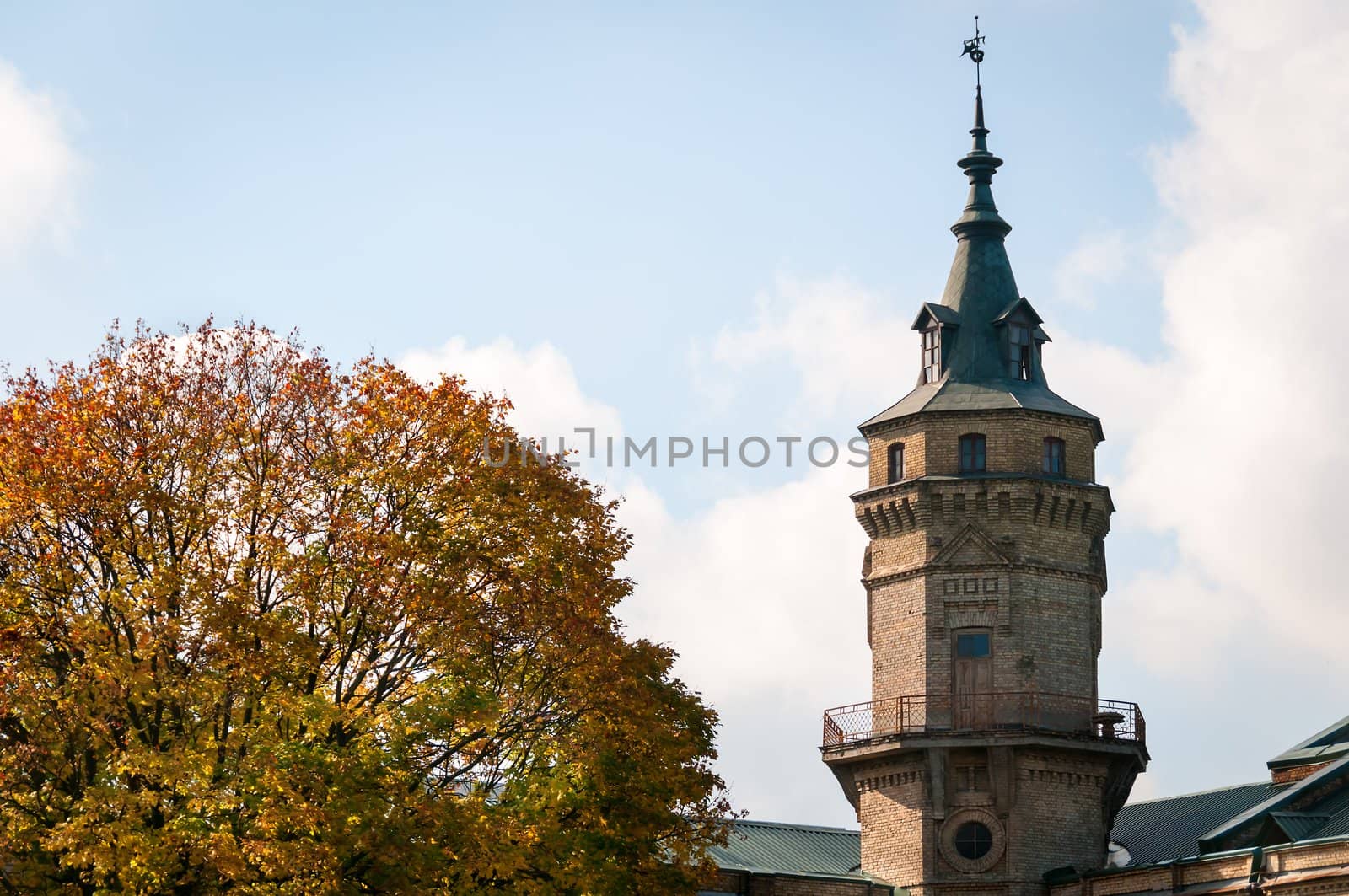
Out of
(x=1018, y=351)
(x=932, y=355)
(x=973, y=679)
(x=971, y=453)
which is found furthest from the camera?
(x=932, y=355)

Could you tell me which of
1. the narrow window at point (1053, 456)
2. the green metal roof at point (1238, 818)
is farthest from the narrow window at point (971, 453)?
the green metal roof at point (1238, 818)

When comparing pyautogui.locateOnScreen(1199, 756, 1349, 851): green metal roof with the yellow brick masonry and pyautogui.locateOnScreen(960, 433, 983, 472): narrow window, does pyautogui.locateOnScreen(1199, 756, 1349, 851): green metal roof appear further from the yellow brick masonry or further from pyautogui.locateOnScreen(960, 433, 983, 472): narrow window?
pyautogui.locateOnScreen(960, 433, 983, 472): narrow window

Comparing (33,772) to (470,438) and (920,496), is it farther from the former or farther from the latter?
(920,496)

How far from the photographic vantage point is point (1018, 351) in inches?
2218

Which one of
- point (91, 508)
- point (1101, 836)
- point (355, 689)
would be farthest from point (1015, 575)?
point (91, 508)

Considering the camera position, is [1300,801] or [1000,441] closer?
[1300,801]

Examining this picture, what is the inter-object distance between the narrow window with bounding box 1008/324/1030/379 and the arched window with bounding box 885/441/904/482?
3831mm

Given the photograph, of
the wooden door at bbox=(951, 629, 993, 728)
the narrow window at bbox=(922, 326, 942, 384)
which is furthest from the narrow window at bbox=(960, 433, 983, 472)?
the wooden door at bbox=(951, 629, 993, 728)

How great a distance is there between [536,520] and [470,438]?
1903 mm

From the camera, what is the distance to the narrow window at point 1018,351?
56188 millimetres

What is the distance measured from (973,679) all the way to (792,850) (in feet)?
29.9

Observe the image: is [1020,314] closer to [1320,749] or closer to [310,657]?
[1320,749]

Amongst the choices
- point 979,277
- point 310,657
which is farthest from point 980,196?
point 310,657

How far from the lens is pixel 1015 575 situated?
5275 cm
